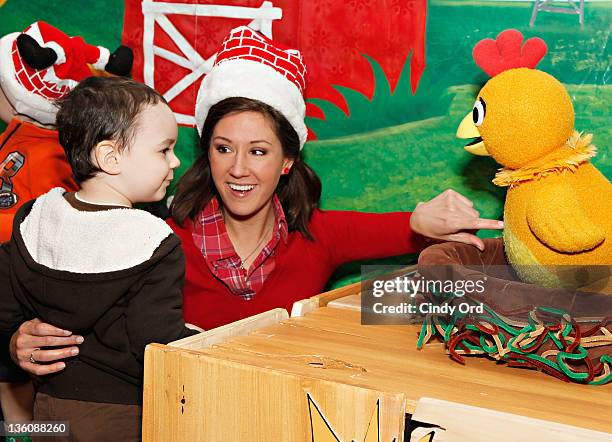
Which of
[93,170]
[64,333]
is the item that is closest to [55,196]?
[93,170]

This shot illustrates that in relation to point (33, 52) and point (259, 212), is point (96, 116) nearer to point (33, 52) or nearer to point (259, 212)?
point (259, 212)

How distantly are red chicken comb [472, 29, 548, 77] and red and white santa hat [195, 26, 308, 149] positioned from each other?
417 mm

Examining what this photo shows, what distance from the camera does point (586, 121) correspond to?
1.25m

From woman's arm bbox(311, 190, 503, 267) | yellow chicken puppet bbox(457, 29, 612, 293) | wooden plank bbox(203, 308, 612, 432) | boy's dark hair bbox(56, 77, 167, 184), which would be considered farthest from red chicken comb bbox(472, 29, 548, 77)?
boy's dark hair bbox(56, 77, 167, 184)

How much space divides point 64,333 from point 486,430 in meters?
0.62

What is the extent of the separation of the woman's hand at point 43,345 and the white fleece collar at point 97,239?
0.34 ft

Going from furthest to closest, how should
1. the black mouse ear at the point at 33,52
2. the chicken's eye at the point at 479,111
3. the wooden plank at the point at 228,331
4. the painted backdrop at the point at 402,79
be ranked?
1. the black mouse ear at the point at 33,52
2. the painted backdrop at the point at 402,79
3. the chicken's eye at the point at 479,111
4. the wooden plank at the point at 228,331

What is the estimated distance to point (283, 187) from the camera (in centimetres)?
149

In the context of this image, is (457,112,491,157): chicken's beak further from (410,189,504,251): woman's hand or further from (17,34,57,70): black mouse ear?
(17,34,57,70): black mouse ear

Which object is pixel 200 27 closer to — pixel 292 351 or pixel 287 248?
pixel 287 248

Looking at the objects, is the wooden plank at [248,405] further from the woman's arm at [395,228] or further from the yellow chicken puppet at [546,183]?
the woman's arm at [395,228]

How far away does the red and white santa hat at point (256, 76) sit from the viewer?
50.6 inches

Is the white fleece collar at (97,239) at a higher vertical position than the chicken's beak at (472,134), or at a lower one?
lower

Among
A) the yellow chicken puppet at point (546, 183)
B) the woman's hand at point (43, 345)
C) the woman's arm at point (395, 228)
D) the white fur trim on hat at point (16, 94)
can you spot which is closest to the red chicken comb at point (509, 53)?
the yellow chicken puppet at point (546, 183)
